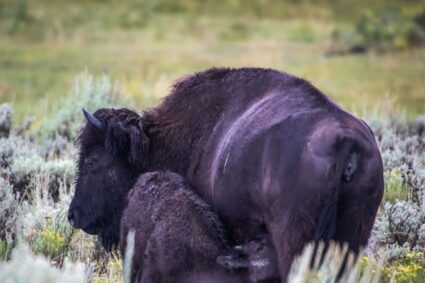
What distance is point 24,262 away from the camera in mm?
4359

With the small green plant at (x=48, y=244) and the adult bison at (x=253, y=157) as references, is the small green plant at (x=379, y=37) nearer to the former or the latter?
the small green plant at (x=48, y=244)

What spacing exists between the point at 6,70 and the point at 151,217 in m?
22.1

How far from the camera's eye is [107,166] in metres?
6.56

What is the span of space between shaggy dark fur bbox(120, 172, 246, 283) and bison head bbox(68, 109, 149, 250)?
24.6 inches

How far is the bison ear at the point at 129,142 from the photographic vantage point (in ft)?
21.3

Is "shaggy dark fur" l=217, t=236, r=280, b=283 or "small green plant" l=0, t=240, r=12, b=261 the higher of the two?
"shaggy dark fur" l=217, t=236, r=280, b=283

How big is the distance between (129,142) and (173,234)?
113 centimetres

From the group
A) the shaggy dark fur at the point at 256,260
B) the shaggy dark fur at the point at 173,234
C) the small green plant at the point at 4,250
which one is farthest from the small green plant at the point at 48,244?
the shaggy dark fur at the point at 256,260

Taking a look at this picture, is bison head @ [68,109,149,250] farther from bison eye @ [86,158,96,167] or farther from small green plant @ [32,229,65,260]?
small green plant @ [32,229,65,260]

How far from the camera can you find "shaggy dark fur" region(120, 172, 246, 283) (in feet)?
18.1

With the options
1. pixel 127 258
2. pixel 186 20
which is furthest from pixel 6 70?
pixel 127 258

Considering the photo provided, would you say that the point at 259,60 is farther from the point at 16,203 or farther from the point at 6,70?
the point at 16,203

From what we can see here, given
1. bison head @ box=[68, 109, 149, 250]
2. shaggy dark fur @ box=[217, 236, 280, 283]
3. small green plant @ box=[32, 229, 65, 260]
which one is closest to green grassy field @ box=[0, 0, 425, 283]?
small green plant @ box=[32, 229, 65, 260]

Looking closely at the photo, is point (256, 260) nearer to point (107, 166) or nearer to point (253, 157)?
point (253, 157)
